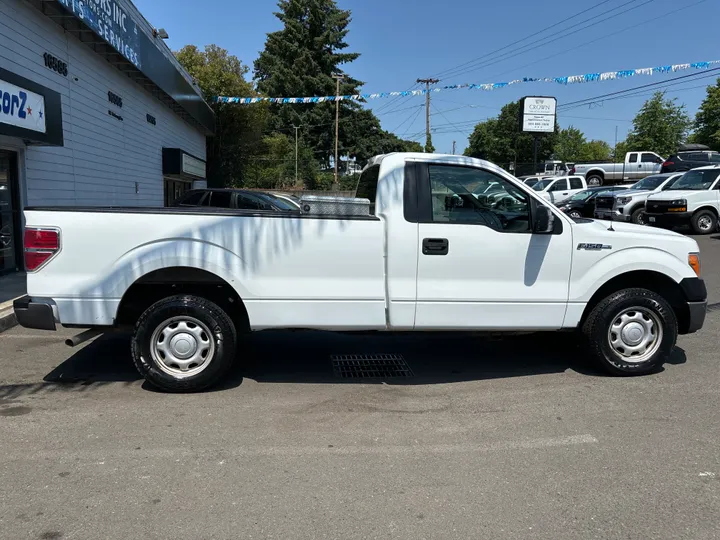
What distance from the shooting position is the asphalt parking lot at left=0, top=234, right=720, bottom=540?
9.69 ft

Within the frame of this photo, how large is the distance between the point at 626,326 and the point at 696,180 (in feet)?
47.7

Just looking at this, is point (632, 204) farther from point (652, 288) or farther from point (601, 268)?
point (601, 268)

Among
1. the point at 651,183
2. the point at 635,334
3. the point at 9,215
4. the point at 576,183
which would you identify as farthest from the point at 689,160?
the point at 9,215

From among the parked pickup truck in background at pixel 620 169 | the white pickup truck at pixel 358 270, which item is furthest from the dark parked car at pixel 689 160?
the white pickup truck at pixel 358 270

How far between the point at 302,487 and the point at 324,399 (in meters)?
1.40

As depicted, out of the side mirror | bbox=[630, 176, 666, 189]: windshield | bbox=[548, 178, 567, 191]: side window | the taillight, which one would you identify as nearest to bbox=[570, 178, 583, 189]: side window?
bbox=[548, 178, 567, 191]: side window

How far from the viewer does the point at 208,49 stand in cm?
4538

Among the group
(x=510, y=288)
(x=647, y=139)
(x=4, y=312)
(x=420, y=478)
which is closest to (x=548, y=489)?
(x=420, y=478)

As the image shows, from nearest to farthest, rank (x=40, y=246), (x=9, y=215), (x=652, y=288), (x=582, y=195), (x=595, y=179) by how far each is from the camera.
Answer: (x=40, y=246), (x=652, y=288), (x=9, y=215), (x=582, y=195), (x=595, y=179)

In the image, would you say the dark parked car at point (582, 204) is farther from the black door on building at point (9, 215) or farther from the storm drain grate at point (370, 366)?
the black door on building at point (9, 215)

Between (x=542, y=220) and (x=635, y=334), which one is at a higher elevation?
(x=542, y=220)

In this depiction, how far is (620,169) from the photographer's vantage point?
32.2m

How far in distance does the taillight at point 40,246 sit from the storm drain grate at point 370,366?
2.68 meters

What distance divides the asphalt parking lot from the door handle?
123cm
